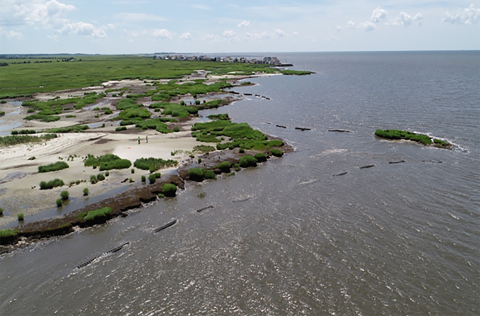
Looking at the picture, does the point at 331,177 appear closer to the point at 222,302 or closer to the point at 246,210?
the point at 246,210

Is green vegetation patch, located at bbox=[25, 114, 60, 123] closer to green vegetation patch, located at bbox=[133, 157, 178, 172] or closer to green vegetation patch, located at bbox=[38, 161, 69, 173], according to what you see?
green vegetation patch, located at bbox=[38, 161, 69, 173]

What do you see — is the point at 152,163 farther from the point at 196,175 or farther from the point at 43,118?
the point at 43,118

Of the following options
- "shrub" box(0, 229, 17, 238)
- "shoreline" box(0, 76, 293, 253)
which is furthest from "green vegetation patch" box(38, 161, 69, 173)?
"shrub" box(0, 229, 17, 238)

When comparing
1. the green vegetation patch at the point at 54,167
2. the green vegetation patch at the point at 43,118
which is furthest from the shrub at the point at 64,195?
the green vegetation patch at the point at 43,118

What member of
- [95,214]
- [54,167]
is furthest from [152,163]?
[95,214]

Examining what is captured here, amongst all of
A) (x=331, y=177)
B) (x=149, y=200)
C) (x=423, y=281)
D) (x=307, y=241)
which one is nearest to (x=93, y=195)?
(x=149, y=200)
